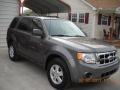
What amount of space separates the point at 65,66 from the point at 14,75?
1.97 metres

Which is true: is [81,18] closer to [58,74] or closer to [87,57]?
[58,74]

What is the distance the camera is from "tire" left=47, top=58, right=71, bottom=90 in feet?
17.0

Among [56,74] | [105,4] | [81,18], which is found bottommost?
[56,74]

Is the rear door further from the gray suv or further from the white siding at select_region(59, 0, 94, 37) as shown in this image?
the white siding at select_region(59, 0, 94, 37)

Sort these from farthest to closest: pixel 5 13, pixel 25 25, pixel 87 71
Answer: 1. pixel 5 13
2. pixel 25 25
3. pixel 87 71

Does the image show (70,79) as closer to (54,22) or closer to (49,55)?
(49,55)

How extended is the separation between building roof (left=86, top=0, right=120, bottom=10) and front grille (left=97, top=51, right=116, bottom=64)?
56.5 ft

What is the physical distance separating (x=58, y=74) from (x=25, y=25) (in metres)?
2.51

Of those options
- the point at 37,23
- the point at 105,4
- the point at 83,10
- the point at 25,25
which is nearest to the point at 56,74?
the point at 37,23

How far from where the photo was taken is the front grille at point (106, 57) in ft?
16.9

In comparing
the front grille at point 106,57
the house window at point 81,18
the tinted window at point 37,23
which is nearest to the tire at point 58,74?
the front grille at point 106,57

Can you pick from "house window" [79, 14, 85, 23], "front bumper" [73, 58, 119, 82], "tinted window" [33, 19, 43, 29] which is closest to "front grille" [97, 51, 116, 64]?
"front bumper" [73, 58, 119, 82]

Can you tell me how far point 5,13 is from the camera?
11.8 metres

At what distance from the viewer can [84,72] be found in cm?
491
